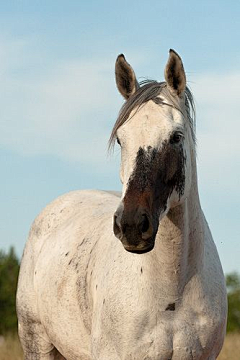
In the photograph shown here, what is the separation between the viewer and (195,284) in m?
5.09

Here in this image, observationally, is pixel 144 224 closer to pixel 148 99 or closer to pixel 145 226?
pixel 145 226

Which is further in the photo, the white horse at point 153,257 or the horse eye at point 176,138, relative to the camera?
the horse eye at point 176,138

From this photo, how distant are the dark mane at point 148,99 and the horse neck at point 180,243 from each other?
1.32 feet

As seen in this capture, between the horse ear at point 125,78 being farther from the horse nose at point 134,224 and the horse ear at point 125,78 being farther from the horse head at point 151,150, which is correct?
the horse nose at point 134,224

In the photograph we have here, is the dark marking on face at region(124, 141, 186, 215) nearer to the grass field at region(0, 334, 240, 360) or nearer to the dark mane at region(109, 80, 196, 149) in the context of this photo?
the dark mane at region(109, 80, 196, 149)

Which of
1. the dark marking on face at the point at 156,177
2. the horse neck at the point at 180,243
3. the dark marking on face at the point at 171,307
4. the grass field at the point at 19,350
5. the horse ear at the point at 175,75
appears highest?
the horse ear at the point at 175,75

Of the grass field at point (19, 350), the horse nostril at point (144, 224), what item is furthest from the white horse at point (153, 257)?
the grass field at point (19, 350)

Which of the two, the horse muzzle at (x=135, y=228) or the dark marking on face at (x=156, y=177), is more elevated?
the dark marking on face at (x=156, y=177)

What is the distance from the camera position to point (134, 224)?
169 inches

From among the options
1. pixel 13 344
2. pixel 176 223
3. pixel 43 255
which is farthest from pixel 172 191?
pixel 13 344

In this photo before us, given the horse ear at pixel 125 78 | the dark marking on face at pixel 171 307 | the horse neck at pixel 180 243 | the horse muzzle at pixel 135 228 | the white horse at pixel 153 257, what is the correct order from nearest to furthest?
the horse muzzle at pixel 135 228
the white horse at pixel 153 257
the horse neck at pixel 180 243
the dark marking on face at pixel 171 307
the horse ear at pixel 125 78

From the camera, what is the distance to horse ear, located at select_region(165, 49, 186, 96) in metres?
4.90

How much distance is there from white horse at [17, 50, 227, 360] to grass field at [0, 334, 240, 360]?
498 centimetres

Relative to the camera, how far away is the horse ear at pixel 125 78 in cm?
509
